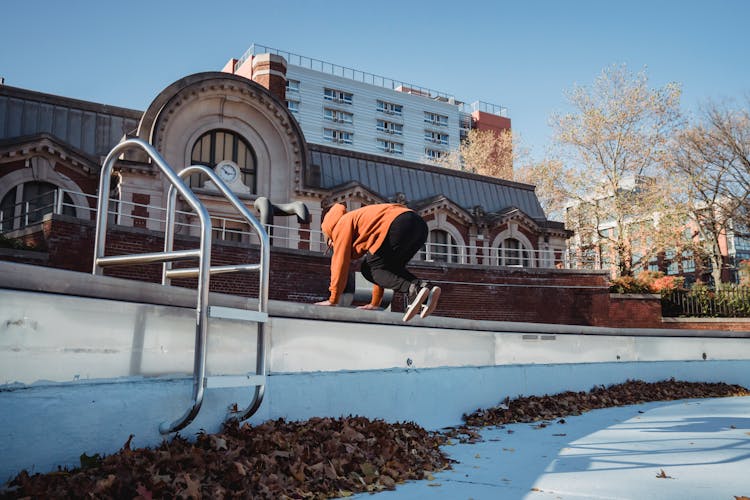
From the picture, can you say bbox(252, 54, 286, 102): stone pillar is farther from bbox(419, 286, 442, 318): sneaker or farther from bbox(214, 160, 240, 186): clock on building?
bbox(419, 286, 442, 318): sneaker

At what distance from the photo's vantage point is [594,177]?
36.1 metres

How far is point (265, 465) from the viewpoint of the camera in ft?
12.1

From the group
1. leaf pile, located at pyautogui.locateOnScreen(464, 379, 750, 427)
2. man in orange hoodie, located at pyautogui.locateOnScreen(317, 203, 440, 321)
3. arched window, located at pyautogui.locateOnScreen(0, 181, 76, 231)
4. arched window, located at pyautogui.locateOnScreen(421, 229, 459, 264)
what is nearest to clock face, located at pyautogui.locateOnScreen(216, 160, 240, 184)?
arched window, located at pyautogui.locateOnScreen(0, 181, 76, 231)

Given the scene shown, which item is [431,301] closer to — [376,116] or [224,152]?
[224,152]

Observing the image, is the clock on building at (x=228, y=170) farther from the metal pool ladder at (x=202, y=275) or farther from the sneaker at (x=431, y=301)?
the metal pool ladder at (x=202, y=275)

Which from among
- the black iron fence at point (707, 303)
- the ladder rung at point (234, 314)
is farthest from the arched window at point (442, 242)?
the ladder rung at point (234, 314)

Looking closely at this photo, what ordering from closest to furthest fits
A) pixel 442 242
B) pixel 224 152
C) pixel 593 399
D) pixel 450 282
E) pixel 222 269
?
pixel 222 269
pixel 593 399
pixel 450 282
pixel 224 152
pixel 442 242

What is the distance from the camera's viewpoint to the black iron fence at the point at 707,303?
23062 mm

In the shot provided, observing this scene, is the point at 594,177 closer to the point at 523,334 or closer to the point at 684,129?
the point at 684,129

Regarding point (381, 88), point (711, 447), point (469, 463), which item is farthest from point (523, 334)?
point (381, 88)

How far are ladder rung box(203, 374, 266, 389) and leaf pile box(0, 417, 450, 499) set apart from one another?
38 centimetres

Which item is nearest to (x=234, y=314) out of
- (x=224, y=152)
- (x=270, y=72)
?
(x=224, y=152)

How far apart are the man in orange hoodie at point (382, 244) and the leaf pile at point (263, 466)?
1.37 meters

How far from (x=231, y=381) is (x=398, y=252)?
104 inches
